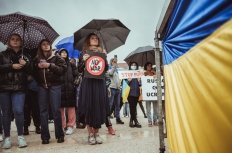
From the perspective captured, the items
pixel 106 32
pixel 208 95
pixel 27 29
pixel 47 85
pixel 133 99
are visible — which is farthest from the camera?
pixel 133 99

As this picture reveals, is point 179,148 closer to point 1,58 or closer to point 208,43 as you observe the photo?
point 208,43

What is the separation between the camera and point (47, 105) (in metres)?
6.03

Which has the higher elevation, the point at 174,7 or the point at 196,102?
the point at 174,7

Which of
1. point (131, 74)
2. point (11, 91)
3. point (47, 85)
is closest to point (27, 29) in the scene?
point (47, 85)

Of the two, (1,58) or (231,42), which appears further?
(1,58)

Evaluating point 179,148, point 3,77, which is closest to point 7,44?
point 3,77

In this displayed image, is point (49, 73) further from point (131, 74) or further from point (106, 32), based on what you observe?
point (131, 74)

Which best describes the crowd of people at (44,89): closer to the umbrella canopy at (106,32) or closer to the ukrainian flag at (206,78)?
the umbrella canopy at (106,32)

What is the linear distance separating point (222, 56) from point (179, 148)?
4.62ft

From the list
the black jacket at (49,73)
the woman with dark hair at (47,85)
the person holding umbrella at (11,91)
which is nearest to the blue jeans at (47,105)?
the woman with dark hair at (47,85)

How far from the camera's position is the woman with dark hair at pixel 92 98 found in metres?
5.56

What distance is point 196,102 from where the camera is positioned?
1.85 meters

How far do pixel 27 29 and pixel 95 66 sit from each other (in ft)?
5.80

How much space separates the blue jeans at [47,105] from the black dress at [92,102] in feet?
2.12
